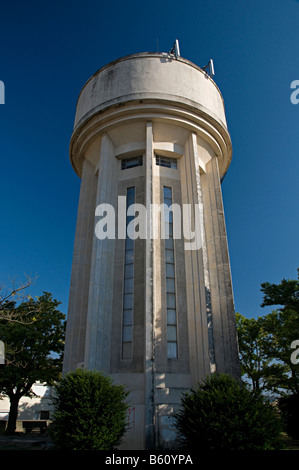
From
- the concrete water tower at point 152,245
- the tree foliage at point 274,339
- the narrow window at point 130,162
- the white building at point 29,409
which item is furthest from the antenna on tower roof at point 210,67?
the white building at point 29,409

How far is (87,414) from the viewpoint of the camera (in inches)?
368

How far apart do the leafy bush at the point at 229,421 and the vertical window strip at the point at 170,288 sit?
5.75m

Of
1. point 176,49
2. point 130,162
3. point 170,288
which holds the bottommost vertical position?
point 170,288

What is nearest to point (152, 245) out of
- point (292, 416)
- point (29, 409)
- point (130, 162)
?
point (130, 162)

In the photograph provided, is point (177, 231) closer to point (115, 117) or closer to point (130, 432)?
point (115, 117)

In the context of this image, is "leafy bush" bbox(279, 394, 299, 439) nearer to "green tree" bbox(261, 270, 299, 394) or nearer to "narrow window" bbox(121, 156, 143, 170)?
"green tree" bbox(261, 270, 299, 394)

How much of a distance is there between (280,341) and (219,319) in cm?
597

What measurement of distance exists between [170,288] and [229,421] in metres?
8.61

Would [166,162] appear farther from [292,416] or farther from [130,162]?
[292,416]

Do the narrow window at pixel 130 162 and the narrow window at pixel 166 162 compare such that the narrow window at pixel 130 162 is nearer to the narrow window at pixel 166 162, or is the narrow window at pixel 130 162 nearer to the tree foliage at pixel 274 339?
the narrow window at pixel 166 162

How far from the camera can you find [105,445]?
9.17 meters

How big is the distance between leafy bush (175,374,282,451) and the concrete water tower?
14.1 ft

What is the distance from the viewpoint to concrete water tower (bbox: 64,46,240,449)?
14.5m
